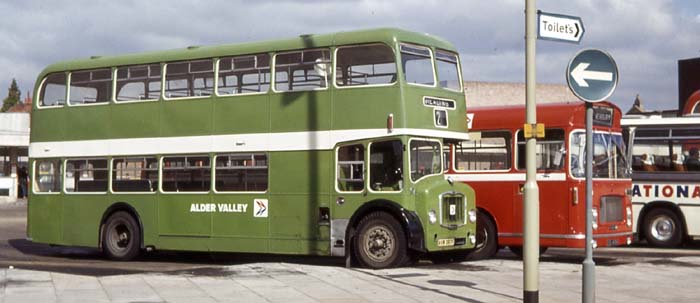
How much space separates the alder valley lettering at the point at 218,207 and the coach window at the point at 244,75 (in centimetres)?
214

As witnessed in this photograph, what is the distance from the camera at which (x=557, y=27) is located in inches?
479

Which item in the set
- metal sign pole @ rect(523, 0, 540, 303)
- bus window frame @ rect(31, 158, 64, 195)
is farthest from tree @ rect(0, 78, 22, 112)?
metal sign pole @ rect(523, 0, 540, 303)

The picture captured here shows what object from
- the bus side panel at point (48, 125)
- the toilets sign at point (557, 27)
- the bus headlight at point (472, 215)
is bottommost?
the bus headlight at point (472, 215)

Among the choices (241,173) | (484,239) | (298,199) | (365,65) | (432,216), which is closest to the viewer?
(432,216)

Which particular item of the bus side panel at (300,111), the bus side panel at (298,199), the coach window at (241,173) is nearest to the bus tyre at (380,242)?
the bus side panel at (298,199)

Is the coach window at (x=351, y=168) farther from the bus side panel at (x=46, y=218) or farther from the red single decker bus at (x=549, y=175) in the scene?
the bus side panel at (x=46, y=218)

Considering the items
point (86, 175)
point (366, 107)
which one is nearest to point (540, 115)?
point (366, 107)

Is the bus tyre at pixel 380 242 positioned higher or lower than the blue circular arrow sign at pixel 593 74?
lower

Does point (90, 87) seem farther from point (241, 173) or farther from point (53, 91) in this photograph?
point (241, 173)

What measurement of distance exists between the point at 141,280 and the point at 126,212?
6.68m

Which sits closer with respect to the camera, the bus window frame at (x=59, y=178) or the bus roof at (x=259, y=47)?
the bus roof at (x=259, y=47)

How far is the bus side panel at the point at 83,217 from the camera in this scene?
2264 centimetres

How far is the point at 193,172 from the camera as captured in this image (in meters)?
21.2

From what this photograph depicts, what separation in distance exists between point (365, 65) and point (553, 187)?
416cm
